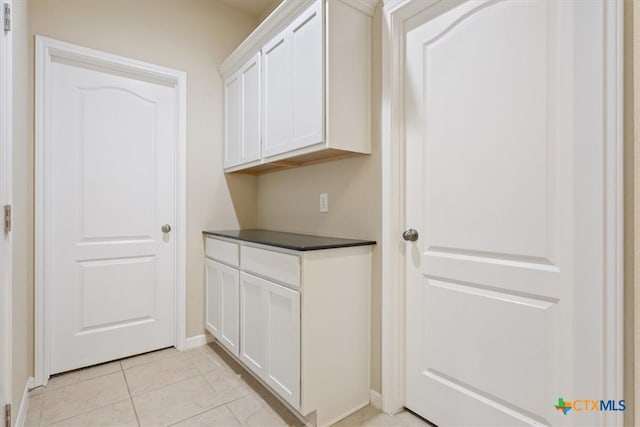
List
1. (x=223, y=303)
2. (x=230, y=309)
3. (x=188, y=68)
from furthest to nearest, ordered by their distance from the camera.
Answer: (x=188, y=68), (x=223, y=303), (x=230, y=309)

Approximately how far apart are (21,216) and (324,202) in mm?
1631

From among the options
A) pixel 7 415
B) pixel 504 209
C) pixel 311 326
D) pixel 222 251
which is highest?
pixel 504 209

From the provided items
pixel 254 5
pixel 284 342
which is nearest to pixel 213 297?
pixel 284 342

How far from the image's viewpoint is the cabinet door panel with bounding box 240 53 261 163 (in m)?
2.22

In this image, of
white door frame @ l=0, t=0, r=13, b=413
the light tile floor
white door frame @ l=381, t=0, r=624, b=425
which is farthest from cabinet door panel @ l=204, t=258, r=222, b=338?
white door frame @ l=381, t=0, r=624, b=425

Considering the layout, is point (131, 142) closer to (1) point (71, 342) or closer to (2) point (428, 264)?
(1) point (71, 342)

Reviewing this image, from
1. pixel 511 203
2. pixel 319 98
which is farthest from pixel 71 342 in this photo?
pixel 511 203

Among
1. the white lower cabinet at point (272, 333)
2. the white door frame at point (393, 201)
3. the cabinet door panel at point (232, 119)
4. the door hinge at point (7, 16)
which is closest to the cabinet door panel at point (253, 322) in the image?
the white lower cabinet at point (272, 333)

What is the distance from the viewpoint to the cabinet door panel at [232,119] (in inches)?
97.6

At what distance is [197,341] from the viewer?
8.45 ft

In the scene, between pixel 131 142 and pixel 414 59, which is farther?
pixel 131 142

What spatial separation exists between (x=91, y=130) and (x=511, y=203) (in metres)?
2.58

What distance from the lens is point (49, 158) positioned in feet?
6.79

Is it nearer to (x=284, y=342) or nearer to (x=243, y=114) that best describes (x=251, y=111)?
(x=243, y=114)
